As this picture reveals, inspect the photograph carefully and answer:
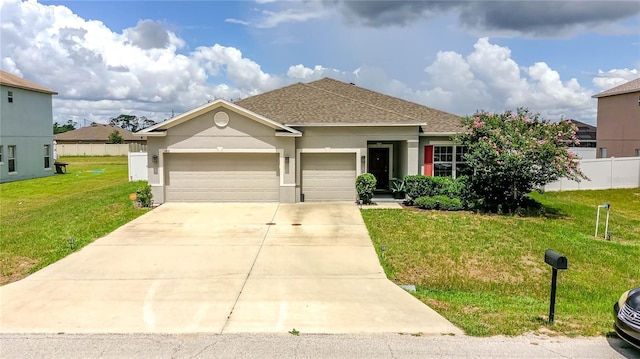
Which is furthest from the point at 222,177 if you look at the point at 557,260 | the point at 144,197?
the point at 557,260

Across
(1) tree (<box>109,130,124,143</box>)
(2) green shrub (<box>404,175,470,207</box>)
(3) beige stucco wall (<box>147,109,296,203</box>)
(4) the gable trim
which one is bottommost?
(2) green shrub (<box>404,175,470,207</box>)

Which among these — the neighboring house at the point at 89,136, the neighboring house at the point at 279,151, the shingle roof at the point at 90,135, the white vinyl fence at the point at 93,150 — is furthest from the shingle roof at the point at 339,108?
the shingle roof at the point at 90,135

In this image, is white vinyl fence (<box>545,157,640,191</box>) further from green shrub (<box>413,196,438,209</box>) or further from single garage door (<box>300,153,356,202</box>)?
single garage door (<box>300,153,356,202</box>)

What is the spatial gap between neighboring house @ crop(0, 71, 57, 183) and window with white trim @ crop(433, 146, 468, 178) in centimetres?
2428

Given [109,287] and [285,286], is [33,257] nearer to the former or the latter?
[109,287]

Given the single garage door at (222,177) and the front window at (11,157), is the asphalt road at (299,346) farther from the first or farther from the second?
the front window at (11,157)

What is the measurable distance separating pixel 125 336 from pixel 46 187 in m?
21.3

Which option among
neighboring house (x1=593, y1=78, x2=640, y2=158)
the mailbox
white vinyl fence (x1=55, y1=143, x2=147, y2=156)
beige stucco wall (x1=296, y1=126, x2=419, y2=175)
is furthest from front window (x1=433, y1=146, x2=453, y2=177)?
white vinyl fence (x1=55, y1=143, x2=147, y2=156)

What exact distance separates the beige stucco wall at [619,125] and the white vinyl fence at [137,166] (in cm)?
2900

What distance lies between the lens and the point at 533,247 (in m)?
11.6

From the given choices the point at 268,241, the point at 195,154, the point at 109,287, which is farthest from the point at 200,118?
the point at 109,287

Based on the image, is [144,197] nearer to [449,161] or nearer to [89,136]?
[449,161]

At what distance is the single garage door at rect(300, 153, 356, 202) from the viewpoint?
59.2ft

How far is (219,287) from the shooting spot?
Answer: 846cm
